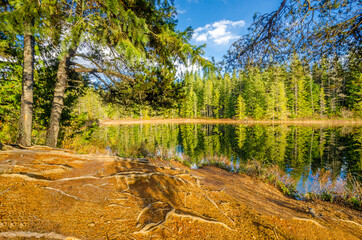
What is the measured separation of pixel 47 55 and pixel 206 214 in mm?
8395

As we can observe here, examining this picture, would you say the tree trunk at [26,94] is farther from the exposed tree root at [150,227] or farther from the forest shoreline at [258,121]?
the forest shoreline at [258,121]

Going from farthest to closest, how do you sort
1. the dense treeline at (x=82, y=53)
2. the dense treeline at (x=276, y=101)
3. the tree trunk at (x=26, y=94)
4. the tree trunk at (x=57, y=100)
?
the dense treeline at (x=276, y=101) → the tree trunk at (x=57, y=100) → the tree trunk at (x=26, y=94) → the dense treeline at (x=82, y=53)

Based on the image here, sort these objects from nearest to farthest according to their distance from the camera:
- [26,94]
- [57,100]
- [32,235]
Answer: [32,235] < [26,94] < [57,100]

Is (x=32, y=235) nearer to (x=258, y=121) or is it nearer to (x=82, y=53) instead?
(x=82, y=53)

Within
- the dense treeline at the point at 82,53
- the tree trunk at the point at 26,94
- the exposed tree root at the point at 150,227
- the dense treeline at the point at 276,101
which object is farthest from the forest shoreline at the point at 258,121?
the exposed tree root at the point at 150,227

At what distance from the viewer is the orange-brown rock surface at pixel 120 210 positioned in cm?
223

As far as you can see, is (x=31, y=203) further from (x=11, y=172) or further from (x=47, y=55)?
(x=47, y=55)

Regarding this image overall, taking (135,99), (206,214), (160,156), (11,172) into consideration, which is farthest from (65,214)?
(160,156)

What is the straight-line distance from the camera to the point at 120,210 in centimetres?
282

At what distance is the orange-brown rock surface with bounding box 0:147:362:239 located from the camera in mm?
2234

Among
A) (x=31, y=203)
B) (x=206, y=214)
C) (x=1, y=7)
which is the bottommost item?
(x=206, y=214)

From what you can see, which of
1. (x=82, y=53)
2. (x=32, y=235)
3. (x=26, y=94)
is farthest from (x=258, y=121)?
(x=32, y=235)

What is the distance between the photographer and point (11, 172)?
3281 millimetres

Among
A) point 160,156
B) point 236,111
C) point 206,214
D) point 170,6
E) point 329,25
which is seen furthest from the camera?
point 236,111
